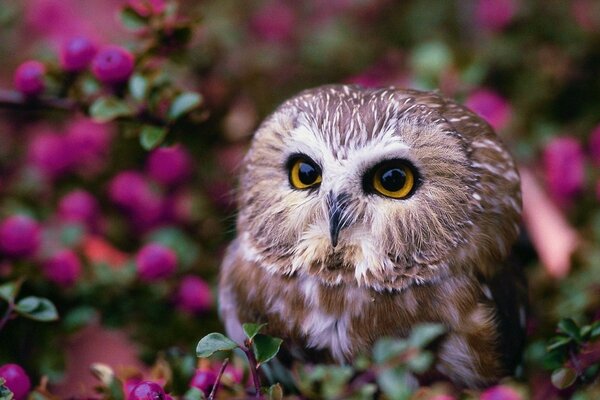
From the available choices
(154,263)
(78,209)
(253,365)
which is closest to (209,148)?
(78,209)

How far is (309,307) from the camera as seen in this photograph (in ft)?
5.30

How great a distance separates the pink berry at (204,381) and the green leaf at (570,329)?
0.65 m

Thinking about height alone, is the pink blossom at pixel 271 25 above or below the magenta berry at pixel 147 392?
above

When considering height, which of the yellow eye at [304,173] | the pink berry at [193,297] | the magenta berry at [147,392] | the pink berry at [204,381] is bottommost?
the pink berry at [193,297]

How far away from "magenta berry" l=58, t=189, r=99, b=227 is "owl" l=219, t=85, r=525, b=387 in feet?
2.23

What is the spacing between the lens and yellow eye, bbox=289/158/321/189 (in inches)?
62.7

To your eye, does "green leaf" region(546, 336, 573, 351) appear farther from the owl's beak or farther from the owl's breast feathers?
the owl's beak

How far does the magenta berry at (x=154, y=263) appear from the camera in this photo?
1.90m

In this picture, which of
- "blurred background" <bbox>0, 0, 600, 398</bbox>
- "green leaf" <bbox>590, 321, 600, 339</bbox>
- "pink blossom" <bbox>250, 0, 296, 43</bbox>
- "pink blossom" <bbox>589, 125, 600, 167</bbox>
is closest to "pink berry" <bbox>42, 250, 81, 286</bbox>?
"blurred background" <bbox>0, 0, 600, 398</bbox>

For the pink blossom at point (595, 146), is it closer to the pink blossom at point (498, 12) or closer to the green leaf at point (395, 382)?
the pink blossom at point (498, 12)

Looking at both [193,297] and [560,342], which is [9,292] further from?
[560,342]

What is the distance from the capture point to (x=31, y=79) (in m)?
1.69

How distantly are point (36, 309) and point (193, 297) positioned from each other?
51 cm

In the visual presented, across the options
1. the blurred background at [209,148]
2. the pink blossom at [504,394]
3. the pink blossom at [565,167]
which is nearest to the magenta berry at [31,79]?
the blurred background at [209,148]
